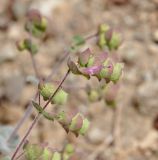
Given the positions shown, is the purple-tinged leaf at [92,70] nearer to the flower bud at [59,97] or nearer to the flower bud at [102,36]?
the flower bud at [59,97]

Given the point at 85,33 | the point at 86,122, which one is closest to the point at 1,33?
the point at 85,33

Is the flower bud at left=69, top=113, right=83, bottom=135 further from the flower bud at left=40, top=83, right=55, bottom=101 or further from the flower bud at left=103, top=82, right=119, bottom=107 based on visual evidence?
the flower bud at left=103, top=82, right=119, bottom=107

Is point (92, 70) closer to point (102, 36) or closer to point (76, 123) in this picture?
point (76, 123)

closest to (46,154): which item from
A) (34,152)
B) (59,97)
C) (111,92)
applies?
(34,152)

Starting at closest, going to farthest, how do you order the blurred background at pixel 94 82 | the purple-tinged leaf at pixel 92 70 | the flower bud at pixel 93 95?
the purple-tinged leaf at pixel 92 70 < the flower bud at pixel 93 95 < the blurred background at pixel 94 82

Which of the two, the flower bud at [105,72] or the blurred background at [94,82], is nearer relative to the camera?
the flower bud at [105,72]

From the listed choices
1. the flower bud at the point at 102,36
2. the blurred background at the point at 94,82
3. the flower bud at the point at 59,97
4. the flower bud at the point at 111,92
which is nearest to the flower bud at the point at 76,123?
the flower bud at the point at 59,97

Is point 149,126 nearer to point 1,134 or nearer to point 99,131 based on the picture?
point 99,131

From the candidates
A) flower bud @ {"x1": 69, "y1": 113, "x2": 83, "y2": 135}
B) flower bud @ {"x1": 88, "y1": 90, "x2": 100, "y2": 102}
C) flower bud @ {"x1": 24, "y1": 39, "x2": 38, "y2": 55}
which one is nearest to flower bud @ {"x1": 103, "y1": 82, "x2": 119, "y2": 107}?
flower bud @ {"x1": 88, "y1": 90, "x2": 100, "y2": 102}
